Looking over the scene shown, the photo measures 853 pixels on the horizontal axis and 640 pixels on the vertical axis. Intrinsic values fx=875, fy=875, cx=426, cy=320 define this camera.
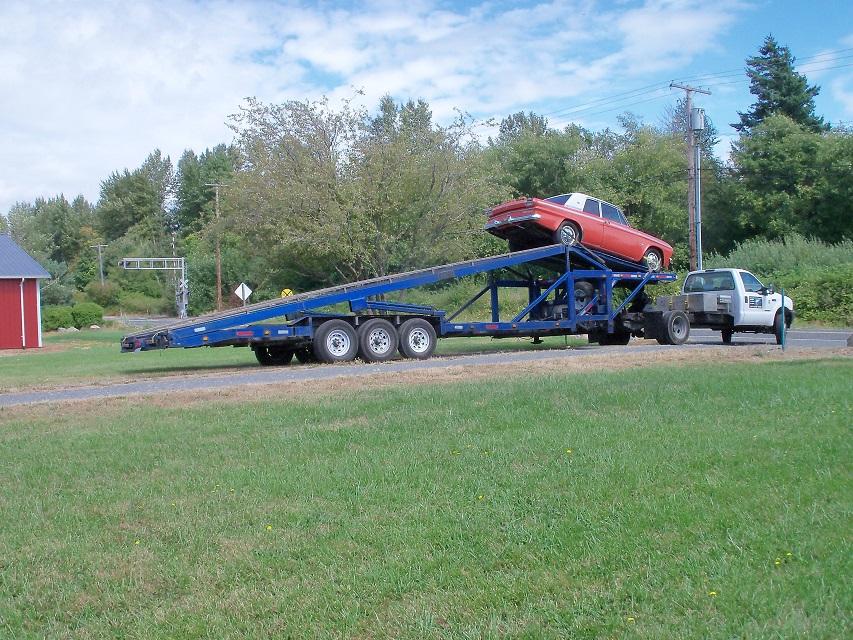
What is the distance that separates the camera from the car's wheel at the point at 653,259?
21781 millimetres

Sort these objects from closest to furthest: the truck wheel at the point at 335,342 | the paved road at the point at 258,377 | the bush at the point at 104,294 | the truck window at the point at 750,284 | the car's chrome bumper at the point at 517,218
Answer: the paved road at the point at 258,377, the truck wheel at the point at 335,342, the car's chrome bumper at the point at 517,218, the truck window at the point at 750,284, the bush at the point at 104,294

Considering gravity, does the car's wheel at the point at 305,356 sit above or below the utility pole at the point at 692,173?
below

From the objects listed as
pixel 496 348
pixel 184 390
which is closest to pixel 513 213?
pixel 496 348

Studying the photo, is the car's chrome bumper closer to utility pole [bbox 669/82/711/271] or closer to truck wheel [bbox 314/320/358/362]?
truck wheel [bbox 314/320/358/362]

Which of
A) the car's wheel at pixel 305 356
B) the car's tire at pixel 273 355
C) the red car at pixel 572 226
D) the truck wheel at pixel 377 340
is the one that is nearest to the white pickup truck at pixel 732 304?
the red car at pixel 572 226

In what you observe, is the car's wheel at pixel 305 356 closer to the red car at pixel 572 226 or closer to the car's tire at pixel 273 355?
the car's tire at pixel 273 355

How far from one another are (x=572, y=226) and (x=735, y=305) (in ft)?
14.8

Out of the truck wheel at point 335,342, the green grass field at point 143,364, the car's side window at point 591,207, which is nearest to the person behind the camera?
the green grass field at point 143,364

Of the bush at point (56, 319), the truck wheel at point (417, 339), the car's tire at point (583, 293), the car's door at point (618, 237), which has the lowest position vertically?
the truck wheel at point (417, 339)

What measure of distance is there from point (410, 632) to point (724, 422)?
17.0 feet

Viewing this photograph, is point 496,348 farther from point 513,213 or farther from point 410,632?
point 410,632

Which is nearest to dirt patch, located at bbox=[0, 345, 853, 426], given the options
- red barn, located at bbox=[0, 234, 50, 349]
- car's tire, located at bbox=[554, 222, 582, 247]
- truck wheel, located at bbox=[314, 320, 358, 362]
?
truck wheel, located at bbox=[314, 320, 358, 362]

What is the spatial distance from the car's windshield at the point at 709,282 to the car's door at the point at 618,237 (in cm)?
167

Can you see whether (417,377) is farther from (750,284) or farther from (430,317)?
(750,284)
